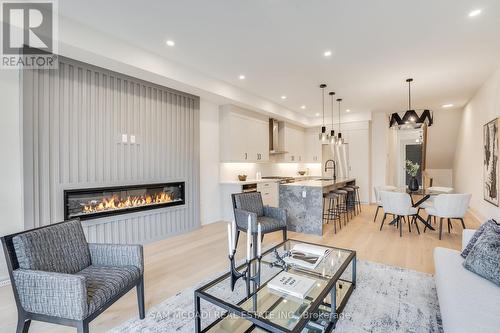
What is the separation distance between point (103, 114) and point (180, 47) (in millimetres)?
1467

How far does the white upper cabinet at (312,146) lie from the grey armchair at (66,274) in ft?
24.4

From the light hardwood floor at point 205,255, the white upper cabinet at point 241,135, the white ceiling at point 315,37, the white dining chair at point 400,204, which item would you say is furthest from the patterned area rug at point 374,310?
the white upper cabinet at point 241,135

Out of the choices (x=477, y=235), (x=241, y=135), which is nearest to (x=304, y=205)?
(x=241, y=135)

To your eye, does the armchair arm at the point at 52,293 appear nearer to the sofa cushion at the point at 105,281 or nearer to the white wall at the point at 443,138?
the sofa cushion at the point at 105,281

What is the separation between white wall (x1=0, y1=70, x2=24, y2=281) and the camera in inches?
107

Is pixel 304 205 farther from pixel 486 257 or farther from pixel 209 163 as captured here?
pixel 486 257

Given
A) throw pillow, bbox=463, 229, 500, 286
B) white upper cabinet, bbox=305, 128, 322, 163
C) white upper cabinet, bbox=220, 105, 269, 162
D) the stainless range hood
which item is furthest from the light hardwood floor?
white upper cabinet, bbox=305, 128, 322, 163

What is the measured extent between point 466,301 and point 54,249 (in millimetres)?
2934

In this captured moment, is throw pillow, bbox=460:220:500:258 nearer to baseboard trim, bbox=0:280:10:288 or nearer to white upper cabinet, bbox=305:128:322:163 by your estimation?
baseboard trim, bbox=0:280:10:288

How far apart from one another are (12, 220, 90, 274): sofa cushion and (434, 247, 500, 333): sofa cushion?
104 inches

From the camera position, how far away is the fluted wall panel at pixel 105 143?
294 centimetres

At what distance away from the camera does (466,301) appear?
1.59 meters

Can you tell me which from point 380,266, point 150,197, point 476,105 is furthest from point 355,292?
point 476,105

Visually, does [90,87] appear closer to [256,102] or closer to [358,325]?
[256,102]
